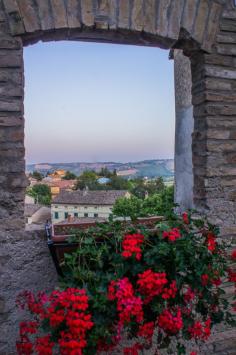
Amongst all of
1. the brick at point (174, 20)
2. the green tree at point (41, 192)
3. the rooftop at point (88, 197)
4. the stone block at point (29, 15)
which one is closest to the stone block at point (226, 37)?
the brick at point (174, 20)

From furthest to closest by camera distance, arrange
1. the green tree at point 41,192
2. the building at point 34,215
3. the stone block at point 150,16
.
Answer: the green tree at point 41,192 < the building at point 34,215 < the stone block at point 150,16

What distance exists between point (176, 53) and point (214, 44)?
922 mm

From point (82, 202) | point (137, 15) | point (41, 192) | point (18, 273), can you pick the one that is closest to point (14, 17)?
point (137, 15)

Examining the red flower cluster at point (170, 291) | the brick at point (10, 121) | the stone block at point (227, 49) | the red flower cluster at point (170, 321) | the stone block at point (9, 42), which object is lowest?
the red flower cluster at point (170, 321)

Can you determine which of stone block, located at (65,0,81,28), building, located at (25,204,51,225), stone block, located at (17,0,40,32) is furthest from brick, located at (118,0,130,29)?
building, located at (25,204,51,225)

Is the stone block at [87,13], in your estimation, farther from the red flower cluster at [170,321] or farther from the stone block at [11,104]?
the red flower cluster at [170,321]

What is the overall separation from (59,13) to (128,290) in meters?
1.65

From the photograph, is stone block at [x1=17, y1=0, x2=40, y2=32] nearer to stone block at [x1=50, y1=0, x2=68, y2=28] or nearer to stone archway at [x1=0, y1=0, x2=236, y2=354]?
stone archway at [x1=0, y1=0, x2=236, y2=354]

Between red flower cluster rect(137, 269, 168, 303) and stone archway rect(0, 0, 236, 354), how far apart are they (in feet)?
2.73

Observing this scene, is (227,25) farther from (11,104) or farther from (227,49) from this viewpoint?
(11,104)

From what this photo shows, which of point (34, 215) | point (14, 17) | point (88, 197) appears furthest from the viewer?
point (88, 197)

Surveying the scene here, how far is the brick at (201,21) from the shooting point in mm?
2512

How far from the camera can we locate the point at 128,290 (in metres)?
1.71

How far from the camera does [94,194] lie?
17.2 meters
